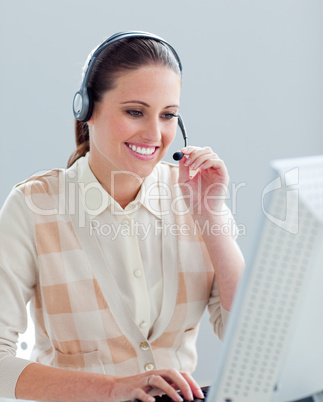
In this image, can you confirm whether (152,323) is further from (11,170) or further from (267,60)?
(267,60)

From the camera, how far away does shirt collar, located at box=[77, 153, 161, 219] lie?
1424 mm

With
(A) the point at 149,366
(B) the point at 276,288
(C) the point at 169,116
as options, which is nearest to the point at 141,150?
(C) the point at 169,116

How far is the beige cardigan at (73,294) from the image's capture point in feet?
4.34

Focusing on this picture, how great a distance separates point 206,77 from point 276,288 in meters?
1.76

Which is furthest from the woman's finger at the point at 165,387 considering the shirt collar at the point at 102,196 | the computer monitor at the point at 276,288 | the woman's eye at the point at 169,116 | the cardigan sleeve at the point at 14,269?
the woman's eye at the point at 169,116

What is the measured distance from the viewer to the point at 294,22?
2379 mm

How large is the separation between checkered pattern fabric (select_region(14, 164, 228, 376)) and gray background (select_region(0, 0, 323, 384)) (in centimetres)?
73

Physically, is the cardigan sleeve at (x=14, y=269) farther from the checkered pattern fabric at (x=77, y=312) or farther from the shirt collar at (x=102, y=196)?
the shirt collar at (x=102, y=196)

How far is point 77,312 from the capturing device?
1.34m

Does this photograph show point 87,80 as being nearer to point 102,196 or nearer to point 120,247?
point 102,196

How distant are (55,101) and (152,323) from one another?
1.05 metres

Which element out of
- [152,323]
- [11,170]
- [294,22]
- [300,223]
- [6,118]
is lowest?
[152,323]

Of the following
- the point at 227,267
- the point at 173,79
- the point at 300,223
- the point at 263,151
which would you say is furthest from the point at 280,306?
the point at 263,151

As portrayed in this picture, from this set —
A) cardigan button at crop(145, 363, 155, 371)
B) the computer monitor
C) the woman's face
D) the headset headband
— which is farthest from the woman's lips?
the computer monitor
